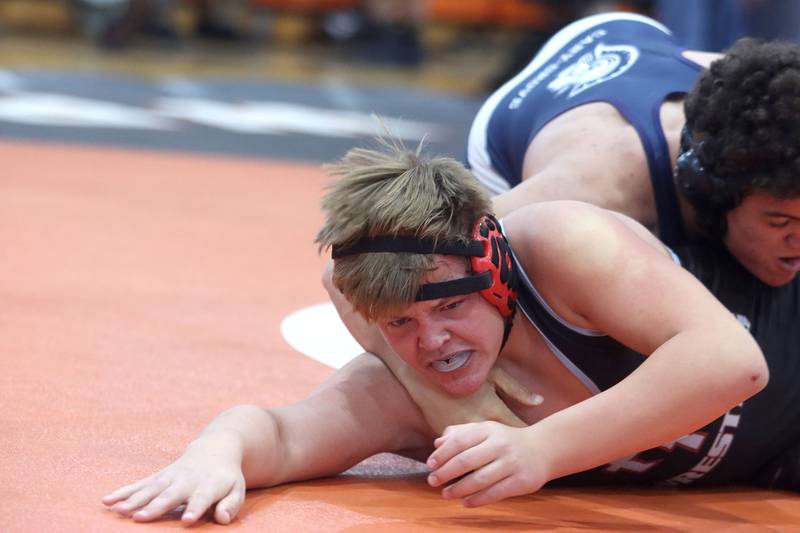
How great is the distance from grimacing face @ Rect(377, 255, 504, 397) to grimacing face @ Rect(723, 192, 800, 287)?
1.83ft

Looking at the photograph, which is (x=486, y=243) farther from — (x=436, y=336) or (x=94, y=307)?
(x=94, y=307)

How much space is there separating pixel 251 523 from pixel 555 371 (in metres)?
0.64

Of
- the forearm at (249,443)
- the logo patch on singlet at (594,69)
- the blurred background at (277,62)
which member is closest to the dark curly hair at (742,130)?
the logo patch on singlet at (594,69)

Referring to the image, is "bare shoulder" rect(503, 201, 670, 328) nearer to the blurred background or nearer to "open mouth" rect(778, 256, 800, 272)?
"open mouth" rect(778, 256, 800, 272)

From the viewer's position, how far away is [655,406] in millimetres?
2121

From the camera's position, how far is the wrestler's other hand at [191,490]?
6.84ft

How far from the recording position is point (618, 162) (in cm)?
290

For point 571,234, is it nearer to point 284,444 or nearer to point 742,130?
point 742,130

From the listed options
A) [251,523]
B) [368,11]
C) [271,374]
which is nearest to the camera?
[251,523]

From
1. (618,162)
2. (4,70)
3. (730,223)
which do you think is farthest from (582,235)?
(4,70)

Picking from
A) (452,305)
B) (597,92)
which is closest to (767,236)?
(452,305)

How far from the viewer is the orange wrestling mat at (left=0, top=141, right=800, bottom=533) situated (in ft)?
7.34

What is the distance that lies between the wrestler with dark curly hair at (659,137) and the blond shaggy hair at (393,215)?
18.9 inches

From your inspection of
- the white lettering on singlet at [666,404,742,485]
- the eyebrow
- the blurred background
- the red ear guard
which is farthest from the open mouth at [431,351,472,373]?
the blurred background
